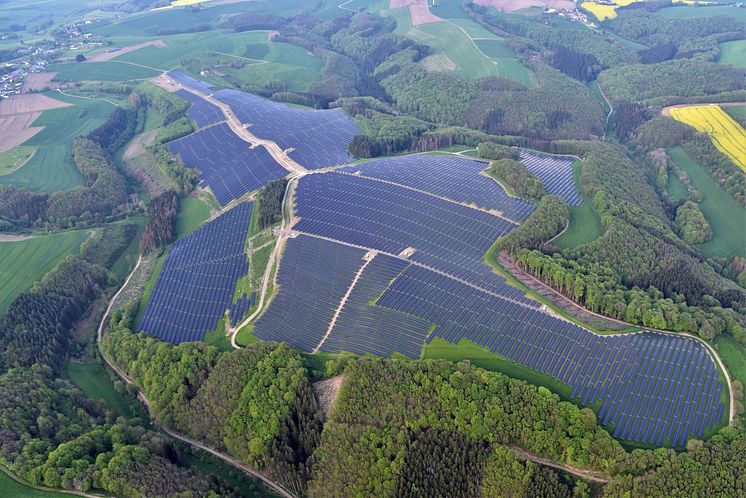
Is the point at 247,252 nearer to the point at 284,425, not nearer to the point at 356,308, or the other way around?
the point at 356,308

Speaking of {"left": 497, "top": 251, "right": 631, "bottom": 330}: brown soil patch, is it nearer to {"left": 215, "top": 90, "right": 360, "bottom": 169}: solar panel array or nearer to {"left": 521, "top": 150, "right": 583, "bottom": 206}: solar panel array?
{"left": 521, "top": 150, "right": 583, "bottom": 206}: solar panel array

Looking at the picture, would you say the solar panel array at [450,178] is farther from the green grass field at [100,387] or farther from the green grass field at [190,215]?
the green grass field at [100,387]

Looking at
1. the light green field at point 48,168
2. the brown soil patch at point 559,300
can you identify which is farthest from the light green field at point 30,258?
the brown soil patch at point 559,300

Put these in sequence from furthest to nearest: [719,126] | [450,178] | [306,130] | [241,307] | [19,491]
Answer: [306,130] < [719,126] < [450,178] < [241,307] < [19,491]

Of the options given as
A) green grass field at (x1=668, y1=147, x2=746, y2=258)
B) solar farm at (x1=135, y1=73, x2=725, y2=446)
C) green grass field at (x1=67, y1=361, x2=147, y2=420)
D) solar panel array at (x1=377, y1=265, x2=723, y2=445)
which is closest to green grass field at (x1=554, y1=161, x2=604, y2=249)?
solar farm at (x1=135, y1=73, x2=725, y2=446)

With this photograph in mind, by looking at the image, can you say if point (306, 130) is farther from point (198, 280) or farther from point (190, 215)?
point (198, 280)

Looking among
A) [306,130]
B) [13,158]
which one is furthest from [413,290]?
[13,158]

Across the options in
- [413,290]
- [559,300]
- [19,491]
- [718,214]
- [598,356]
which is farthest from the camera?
[718,214]
